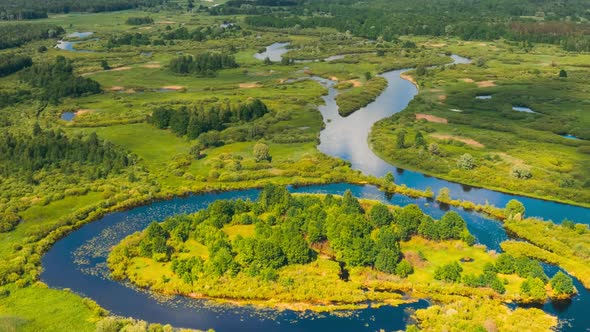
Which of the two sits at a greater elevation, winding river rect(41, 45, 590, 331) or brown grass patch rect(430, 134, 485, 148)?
brown grass patch rect(430, 134, 485, 148)

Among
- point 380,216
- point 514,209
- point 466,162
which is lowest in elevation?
point 514,209

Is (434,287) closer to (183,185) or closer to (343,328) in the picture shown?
(343,328)

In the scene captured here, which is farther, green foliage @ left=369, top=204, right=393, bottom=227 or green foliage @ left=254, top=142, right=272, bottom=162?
green foliage @ left=254, top=142, right=272, bottom=162

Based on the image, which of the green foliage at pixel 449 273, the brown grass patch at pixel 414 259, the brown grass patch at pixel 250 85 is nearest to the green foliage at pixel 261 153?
the brown grass patch at pixel 414 259

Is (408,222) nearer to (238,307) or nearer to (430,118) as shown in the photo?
(238,307)

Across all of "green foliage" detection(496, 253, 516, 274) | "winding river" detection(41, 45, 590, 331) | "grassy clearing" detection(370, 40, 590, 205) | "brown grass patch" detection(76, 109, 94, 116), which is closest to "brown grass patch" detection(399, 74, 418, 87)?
"grassy clearing" detection(370, 40, 590, 205)

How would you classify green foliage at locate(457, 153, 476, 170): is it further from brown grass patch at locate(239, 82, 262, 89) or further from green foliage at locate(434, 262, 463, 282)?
brown grass patch at locate(239, 82, 262, 89)

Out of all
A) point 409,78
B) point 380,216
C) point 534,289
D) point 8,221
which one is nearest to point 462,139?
point 380,216
